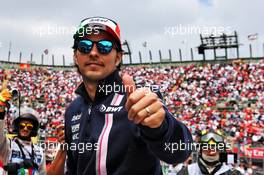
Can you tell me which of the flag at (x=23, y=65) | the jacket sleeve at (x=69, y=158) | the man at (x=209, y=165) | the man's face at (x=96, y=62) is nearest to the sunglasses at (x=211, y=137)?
the man at (x=209, y=165)

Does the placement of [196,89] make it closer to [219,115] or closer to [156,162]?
[219,115]

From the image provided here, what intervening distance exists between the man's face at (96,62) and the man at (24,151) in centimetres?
216

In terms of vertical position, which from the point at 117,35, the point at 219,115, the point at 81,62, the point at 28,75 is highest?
the point at 28,75

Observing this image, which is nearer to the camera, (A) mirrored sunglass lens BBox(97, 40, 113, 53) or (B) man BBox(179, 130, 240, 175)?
(A) mirrored sunglass lens BBox(97, 40, 113, 53)

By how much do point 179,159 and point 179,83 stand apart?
33.3 meters

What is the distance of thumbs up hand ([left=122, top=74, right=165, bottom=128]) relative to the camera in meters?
1.38

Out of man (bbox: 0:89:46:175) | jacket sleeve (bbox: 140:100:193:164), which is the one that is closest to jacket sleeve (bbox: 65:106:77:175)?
jacket sleeve (bbox: 140:100:193:164)

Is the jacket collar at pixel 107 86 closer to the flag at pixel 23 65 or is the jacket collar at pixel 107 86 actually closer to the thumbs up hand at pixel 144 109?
the thumbs up hand at pixel 144 109

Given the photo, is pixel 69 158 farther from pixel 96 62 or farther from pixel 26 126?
pixel 26 126

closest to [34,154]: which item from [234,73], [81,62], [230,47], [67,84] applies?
[81,62]

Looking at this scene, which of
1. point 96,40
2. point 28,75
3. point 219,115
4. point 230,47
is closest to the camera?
point 96,40

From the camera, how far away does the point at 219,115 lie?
24.1 meters

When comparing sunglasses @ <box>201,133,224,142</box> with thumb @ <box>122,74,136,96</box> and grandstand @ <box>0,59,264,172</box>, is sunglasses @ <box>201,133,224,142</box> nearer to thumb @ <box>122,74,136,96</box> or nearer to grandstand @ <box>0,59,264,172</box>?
thumb @ <box>122,74,136,96</box>

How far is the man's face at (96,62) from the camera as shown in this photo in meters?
2.04
